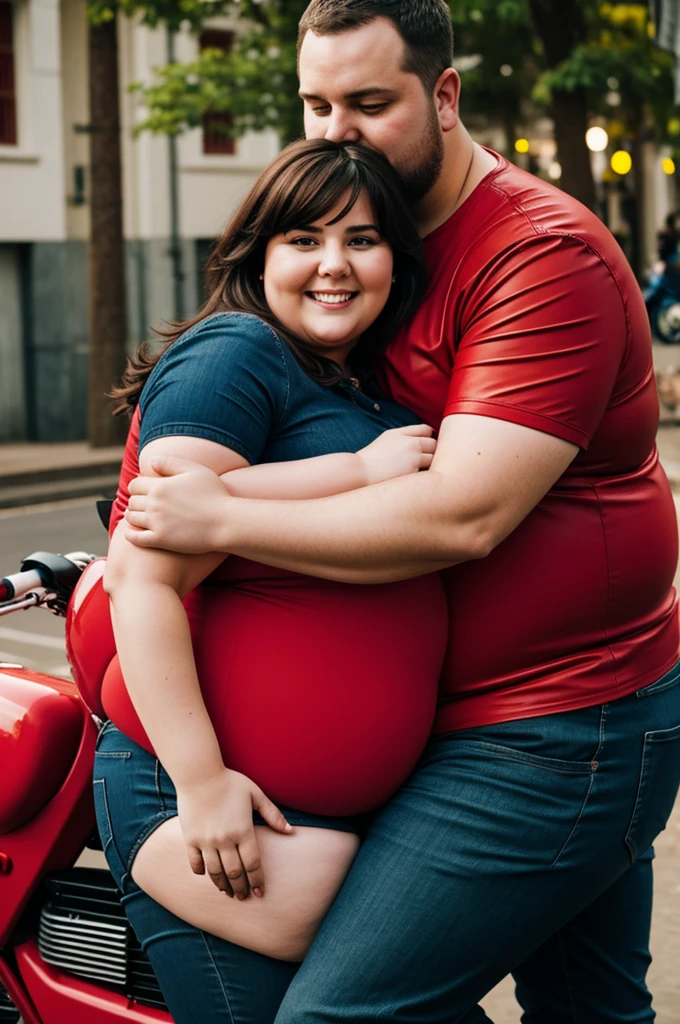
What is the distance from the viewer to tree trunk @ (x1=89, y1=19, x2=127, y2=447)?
1494 centimetres

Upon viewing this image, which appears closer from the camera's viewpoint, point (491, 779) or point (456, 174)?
point (491, 779)

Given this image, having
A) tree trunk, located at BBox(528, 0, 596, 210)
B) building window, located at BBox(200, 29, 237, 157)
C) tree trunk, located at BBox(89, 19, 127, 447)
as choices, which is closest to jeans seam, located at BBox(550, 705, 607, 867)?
tree trunk, located at BBox(89, 19, 127, 447)

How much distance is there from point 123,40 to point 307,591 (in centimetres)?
1769

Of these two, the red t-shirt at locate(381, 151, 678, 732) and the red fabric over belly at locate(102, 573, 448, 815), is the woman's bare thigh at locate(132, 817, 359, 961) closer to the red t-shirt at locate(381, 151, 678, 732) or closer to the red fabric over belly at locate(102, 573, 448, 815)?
the red fabric over belly at locate(102, 573, 448, 815)

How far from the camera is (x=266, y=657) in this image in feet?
6.50

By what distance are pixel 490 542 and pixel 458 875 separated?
452 millimetres

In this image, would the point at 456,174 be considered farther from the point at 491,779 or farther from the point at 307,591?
the point at 491,779

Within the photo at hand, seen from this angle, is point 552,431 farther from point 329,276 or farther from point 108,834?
point 108,834

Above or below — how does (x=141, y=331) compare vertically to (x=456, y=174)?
below

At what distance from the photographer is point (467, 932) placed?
2.00 meters

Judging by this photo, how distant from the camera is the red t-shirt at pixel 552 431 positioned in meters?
1.98

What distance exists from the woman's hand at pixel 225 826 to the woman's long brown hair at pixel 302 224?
0.57 m

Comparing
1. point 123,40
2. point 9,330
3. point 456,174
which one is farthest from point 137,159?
point 456,174

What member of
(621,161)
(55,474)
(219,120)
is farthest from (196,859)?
(621,161)
